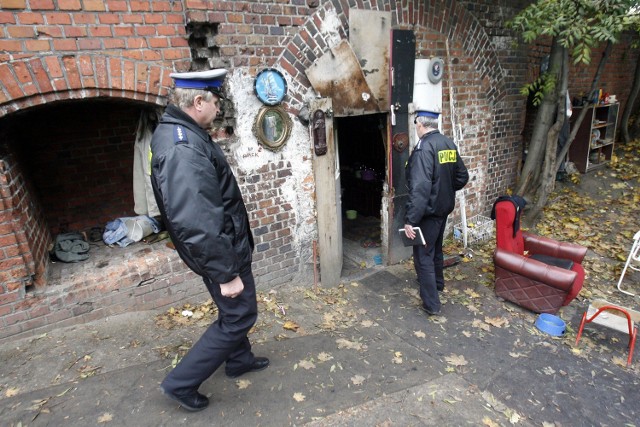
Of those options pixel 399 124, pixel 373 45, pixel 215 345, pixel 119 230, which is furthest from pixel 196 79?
pixel 399 124

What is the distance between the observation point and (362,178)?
7.66 meters

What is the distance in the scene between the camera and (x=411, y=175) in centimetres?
418

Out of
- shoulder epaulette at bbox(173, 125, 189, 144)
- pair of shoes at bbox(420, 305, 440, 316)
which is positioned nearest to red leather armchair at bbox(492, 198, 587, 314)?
pair of shoes at bbox(420, 305, 440, 316)

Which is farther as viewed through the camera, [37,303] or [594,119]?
[594,119]

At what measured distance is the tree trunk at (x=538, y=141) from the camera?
20.2 feet

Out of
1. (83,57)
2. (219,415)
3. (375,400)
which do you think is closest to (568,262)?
(375,400)

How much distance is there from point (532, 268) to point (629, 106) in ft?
Result: 28.8

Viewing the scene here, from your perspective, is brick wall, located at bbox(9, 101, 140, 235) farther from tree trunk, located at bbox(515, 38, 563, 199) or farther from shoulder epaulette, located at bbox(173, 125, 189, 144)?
tree trunk, located at bbox(515, 38, 563, 199)

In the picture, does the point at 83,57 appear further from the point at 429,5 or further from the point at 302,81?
the point at 429,5

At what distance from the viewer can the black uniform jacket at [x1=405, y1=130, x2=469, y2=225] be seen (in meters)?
4.08

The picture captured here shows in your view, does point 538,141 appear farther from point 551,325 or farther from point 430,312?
point 430,312

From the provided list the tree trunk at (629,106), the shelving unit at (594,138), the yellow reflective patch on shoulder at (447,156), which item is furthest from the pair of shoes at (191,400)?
the tree trunk at (629,106)

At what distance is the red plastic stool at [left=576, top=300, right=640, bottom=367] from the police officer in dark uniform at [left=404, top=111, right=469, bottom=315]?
4.89 feet

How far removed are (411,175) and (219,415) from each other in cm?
295
